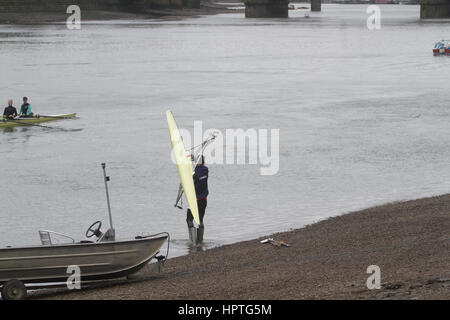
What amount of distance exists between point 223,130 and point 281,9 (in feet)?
364

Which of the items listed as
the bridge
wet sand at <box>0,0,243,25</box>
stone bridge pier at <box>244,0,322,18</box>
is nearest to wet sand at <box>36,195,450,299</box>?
wet sand at <box>0,0,243,25</box>

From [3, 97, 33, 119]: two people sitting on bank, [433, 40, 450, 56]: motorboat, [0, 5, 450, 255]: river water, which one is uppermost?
[3, 97, 33, 119]: two people sitting on bank

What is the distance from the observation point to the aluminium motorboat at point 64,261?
40.4ft

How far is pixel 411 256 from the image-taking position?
13.0 meters

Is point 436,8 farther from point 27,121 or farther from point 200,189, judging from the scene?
point 200,189

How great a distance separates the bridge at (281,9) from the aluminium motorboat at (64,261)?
386 ft

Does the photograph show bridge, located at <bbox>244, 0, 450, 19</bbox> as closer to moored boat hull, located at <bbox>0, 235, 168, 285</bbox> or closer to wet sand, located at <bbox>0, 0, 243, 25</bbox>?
wet sand, located at <bbox>0, 0, 243, 25</bbox>

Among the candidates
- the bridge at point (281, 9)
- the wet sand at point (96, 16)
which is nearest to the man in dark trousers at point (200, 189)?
the wet sand at point (96, 16)

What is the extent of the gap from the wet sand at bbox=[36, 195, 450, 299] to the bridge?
112860 millimetres

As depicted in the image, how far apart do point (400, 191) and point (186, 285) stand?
1143 cm

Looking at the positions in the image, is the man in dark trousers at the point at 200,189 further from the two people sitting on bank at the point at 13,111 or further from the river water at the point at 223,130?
the two people sitting on bank at the point at 13,111

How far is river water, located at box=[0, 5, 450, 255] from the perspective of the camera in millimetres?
20547

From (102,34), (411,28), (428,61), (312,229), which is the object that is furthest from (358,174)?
(411,28)

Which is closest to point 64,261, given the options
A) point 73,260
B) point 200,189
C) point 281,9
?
point 73,260
